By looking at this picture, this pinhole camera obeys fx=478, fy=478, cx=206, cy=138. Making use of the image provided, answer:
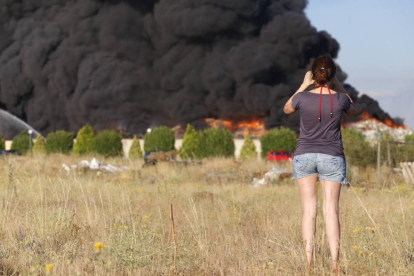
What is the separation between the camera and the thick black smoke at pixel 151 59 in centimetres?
4056

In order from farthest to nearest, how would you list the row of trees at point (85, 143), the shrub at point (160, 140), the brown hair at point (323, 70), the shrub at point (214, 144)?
the shrub at point (160, 140) → the row of trees at point (85, 143) → the shrub at point (214, 144) → the brown hair at point (323, 70)

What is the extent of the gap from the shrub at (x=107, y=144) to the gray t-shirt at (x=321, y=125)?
781 inches

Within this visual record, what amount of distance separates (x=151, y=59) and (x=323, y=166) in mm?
43905

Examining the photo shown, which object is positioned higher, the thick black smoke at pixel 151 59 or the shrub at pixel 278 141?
the thick black smoke at pixel 151 59

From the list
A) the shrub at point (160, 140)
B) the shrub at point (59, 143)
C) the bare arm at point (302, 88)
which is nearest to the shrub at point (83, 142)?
the shrub at point (59, 143)

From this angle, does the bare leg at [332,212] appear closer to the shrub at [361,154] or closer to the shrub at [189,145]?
the shrub at [361,154]

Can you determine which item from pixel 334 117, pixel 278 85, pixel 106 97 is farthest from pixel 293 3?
pixel 334 117

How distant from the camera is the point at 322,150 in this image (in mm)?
4023

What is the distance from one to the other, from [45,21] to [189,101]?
19.9 meters

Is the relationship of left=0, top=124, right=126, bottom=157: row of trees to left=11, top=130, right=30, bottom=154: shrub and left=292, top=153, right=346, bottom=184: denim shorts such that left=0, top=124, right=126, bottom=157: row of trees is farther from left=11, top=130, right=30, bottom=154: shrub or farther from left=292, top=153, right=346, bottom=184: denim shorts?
left=292, top=153, right=346, bottom=184: denim shorts

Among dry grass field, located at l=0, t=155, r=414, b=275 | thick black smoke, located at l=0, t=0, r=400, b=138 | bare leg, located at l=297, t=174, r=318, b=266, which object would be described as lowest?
dry grass field, located at l=0, t=155, r=414, b=275

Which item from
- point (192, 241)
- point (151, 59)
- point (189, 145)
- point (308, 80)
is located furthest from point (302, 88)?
point (151, 59)

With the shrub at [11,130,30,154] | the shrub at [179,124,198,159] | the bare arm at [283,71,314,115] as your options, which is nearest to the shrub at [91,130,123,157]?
the shrub at [179,124,198,159]

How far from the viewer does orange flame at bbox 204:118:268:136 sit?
40750 millimetres
